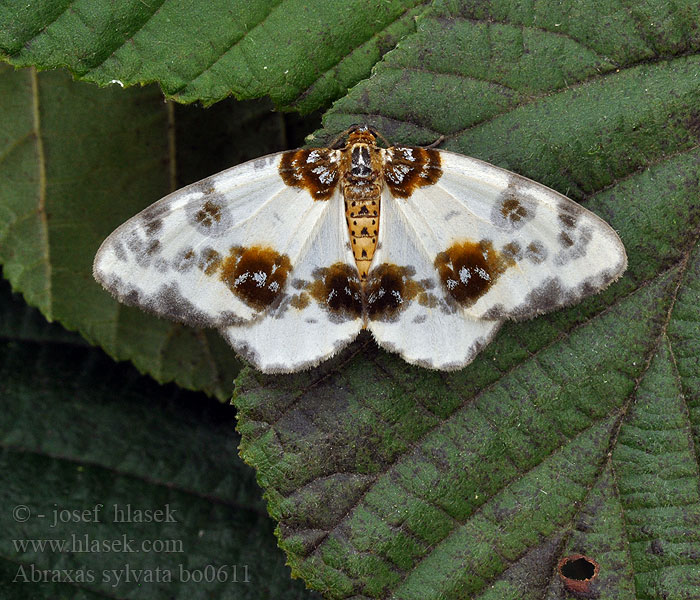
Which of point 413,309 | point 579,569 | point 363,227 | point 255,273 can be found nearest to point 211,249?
point 255,273

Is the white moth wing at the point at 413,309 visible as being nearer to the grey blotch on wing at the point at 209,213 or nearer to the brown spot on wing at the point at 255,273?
the brown spot on wing at the point at 255,273

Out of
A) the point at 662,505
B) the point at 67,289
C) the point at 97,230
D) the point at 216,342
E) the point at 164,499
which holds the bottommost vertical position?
the point at 662,505

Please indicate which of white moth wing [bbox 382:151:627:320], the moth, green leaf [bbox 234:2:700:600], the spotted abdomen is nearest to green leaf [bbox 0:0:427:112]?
green leaf [bbox 234:2:700:600]

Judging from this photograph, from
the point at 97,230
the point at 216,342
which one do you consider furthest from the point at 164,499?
the point at 97,230

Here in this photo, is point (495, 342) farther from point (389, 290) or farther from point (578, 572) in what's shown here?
point (578, 572)

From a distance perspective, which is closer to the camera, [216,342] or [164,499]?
[164,499]

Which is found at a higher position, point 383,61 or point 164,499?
point 383,61

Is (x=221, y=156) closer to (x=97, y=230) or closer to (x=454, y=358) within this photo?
(x=97, y=230)
